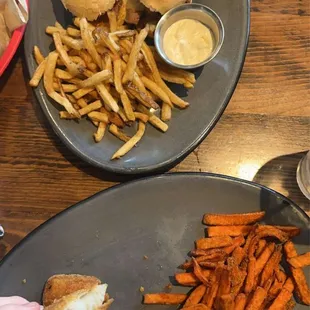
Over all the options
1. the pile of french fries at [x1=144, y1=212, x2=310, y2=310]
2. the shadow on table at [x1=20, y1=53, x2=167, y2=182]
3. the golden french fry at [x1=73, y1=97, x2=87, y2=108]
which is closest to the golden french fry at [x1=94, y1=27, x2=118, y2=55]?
the golden french fry at [x1=73, y1=97, x2=87, y2=108]

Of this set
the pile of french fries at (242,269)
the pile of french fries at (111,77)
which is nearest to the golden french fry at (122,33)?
the pile of french fries at (111,77)

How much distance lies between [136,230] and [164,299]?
10.4 inches

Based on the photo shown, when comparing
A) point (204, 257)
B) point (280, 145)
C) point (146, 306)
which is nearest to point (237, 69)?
point (280, 145)

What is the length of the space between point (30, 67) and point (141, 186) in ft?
2.03

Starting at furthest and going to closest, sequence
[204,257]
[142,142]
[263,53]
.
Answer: [263,53] < [142,142] < [204,257]

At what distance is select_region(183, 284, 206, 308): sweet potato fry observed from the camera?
1.79 metres

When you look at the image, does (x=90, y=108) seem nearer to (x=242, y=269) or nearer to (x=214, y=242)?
(x=214, y=242)

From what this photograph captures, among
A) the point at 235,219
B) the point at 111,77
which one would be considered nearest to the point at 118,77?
the point at 111,77

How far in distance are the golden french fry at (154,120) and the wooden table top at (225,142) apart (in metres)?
0.19

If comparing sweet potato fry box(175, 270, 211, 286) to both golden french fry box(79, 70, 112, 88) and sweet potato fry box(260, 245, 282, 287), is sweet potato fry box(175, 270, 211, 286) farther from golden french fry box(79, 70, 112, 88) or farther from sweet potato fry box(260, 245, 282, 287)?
golden french fry box(79, 70, 112, 88)

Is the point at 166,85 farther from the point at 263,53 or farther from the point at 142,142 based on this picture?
the point at 263,53

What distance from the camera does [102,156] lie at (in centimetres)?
194

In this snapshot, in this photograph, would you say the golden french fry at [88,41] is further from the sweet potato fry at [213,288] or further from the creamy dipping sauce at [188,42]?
the sweet potato fry at [213,288]

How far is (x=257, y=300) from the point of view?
1.74 m
